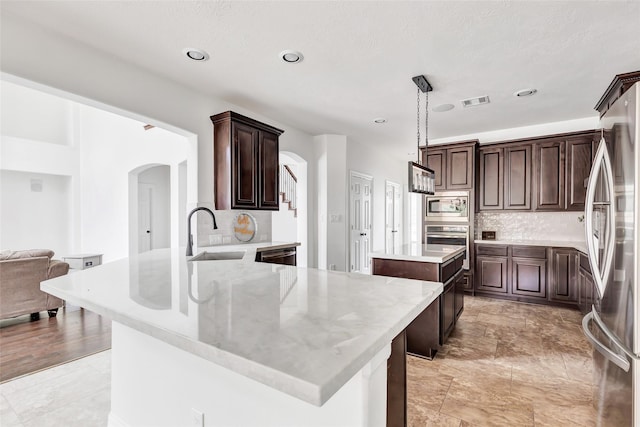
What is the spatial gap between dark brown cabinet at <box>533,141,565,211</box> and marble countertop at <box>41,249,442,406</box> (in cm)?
450

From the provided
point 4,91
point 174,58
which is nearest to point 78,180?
point 4,91

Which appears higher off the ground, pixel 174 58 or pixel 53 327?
pixel 174 58

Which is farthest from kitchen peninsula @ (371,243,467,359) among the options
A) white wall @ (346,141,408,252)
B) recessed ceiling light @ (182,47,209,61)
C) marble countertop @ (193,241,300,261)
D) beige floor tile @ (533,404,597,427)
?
white wall @ (346,141,408,252)

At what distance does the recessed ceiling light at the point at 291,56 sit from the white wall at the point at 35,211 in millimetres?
6942

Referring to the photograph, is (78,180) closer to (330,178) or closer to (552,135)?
(330,178)

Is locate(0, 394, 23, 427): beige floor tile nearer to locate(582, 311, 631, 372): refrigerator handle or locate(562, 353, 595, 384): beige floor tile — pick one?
locate(582, 311, 631, 372): refrigerator handle

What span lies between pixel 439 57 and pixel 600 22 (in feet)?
3.58

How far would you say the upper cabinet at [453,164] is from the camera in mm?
4992

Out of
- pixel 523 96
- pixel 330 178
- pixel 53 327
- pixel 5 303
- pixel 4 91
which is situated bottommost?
pixel 53 327

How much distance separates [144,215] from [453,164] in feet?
21.1

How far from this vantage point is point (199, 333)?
736mm

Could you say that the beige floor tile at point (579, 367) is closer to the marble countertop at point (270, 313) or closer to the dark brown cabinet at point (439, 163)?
the marble countertop at point (270, 313)

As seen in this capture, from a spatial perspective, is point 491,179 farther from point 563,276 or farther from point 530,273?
point 563,276

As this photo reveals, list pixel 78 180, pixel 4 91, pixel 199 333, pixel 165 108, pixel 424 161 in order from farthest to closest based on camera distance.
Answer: pixel 78 180, pixel 4 91, pixel 424 161, pixel 165 108, pixel 199 333
